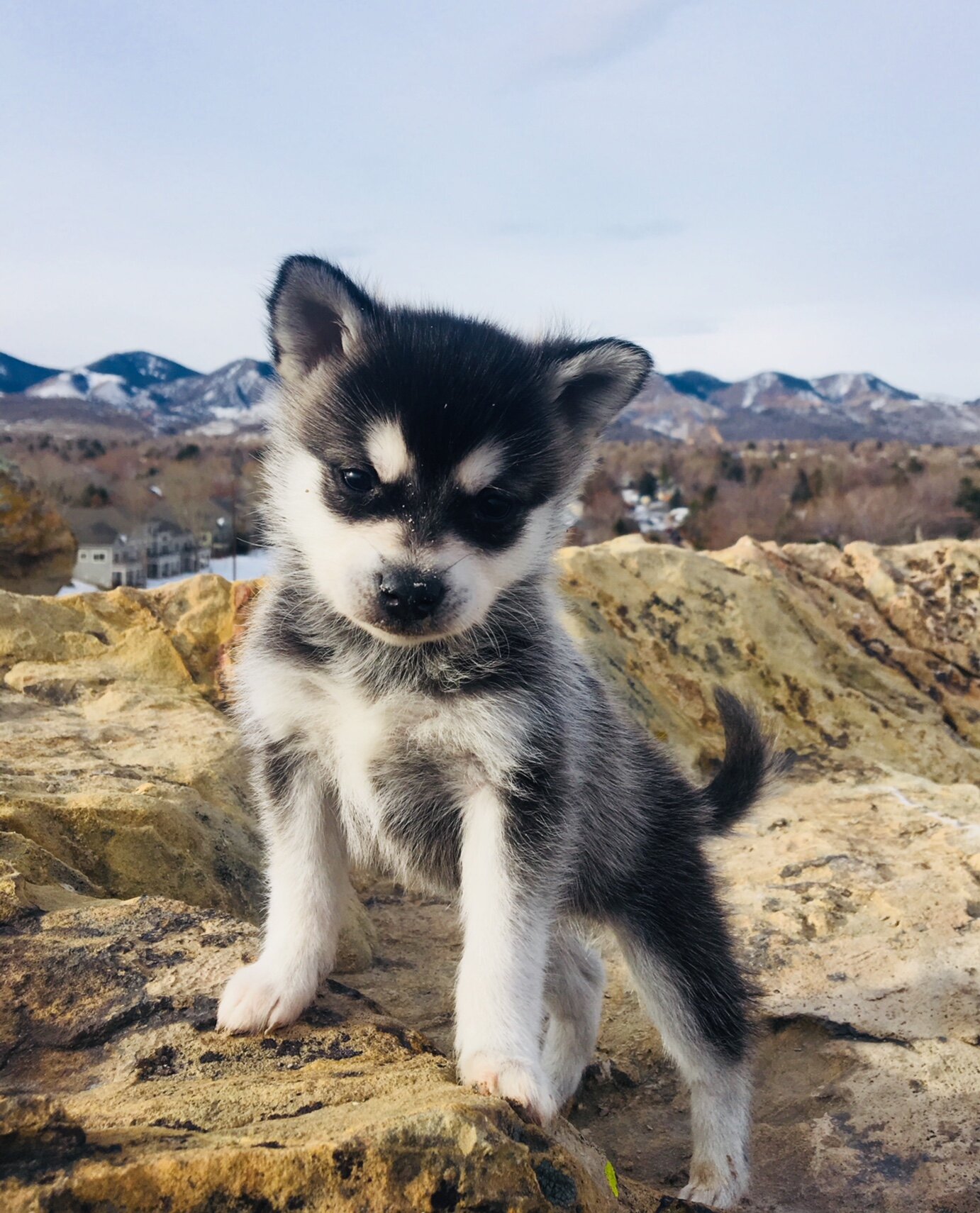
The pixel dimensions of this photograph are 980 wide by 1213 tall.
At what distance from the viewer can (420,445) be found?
2.88m

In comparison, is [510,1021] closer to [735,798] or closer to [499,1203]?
[499,1203]

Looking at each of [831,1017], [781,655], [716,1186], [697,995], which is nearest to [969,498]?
[781,655]

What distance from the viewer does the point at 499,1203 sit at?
5.91 feet

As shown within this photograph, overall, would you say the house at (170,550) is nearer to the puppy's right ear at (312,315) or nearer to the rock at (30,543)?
the rock at (30,543)

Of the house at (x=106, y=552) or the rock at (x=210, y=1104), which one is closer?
the rock at (x=210, y=1104)

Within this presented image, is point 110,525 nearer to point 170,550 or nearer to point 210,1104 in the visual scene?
point 170,550

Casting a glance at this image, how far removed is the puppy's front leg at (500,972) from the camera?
2395 millimetres

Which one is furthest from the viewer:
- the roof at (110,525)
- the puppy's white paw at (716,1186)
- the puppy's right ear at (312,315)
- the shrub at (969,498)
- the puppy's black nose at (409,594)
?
the shrub at (969,498)

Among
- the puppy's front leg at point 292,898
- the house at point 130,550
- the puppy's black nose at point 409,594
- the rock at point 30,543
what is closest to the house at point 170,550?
the house at point 130,550

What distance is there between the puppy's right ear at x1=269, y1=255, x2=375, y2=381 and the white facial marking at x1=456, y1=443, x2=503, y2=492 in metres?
0.75

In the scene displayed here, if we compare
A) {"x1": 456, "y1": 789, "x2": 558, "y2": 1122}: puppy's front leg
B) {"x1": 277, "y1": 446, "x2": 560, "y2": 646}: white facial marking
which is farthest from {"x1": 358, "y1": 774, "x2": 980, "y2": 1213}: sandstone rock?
{"x1": 277, "y1": 446, "x2": 560, "y2": 646}: white facial marking

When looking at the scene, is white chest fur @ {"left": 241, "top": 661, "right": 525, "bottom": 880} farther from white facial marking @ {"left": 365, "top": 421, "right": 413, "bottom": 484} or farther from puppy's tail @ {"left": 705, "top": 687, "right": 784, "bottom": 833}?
puppy's tail @ {"left": 705, "top": 687, "right": 784, "bottom": 833}

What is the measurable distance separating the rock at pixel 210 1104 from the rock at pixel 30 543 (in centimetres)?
1226

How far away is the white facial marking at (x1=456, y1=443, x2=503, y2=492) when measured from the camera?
9.59ft
